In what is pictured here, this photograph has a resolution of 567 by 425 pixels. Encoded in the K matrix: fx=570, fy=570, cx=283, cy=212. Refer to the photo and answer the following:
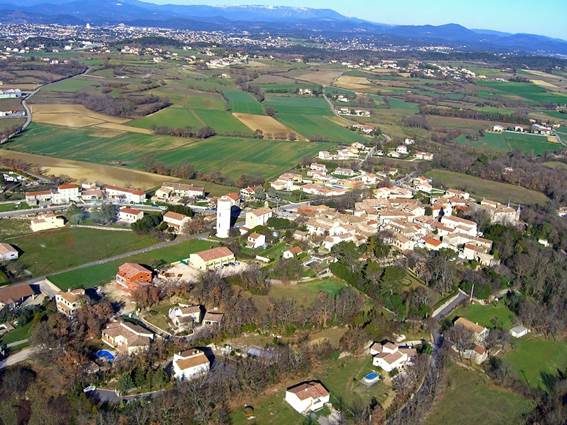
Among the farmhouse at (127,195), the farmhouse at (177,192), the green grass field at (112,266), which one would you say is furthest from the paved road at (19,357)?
the farmhouse at (177,192)

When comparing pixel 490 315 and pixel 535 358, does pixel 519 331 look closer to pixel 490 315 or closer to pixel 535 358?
pixel 490 315

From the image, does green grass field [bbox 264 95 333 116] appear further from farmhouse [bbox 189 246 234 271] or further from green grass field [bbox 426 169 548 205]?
farmhouse [bbox 189 246 234 271]

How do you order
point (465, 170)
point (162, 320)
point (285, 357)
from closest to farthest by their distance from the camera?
1. point (285, 357)
2. point (162, 320)
3. point (465, 170)

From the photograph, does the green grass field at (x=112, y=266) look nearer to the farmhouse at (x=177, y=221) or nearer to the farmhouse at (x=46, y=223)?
the farmhouse at (x=177, y=221)

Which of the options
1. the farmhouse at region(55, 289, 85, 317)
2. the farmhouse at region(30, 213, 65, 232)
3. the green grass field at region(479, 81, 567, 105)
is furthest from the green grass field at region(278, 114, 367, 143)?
the green grass field at region(479, 81, 567, 105)

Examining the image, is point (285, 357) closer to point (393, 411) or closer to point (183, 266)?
point (393, 411)

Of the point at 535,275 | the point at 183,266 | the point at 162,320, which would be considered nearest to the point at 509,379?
the point at 535,275

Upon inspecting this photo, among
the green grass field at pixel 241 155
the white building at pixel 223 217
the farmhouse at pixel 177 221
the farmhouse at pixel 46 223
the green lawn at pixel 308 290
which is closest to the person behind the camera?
the green lawn at pixel 308 290
